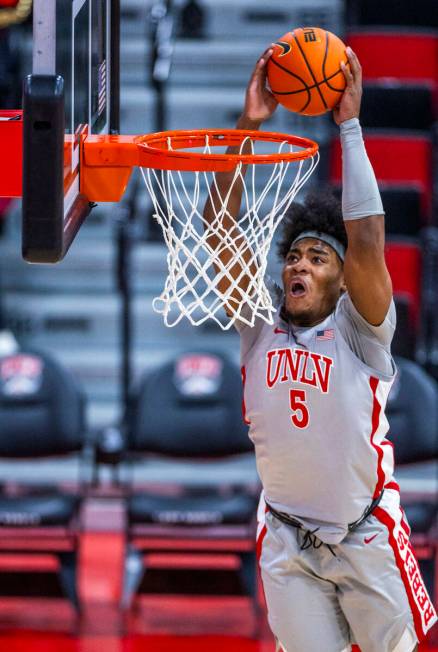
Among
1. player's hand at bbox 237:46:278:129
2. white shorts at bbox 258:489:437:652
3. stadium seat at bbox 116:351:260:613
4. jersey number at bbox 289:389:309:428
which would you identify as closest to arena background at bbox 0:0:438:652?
stadium seat at bbox 116:351:260:613

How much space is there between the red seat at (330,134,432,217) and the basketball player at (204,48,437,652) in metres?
4.27

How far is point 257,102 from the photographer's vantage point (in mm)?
4098

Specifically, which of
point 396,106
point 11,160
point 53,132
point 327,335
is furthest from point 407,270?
point 53,132

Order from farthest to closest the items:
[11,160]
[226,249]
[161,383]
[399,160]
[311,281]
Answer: [399,160] → [161,383] → [226,249] → [311,281] → [11,160]

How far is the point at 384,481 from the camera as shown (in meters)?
4.08

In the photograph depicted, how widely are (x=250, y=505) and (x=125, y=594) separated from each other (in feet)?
2.43

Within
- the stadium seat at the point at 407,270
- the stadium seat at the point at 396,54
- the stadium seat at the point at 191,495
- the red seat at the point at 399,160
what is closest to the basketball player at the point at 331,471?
the stadium seat at the point at 191,495

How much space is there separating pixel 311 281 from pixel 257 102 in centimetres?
61

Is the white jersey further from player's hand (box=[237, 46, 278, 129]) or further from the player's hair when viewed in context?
player's hand (box=[237, 46, 278, 129])

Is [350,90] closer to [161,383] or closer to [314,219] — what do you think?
[314,219]

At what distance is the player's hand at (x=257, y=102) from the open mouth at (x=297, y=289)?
54 centimetres

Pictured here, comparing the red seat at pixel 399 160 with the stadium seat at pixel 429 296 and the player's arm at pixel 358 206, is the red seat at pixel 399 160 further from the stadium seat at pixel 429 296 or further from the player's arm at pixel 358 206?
the player's arm at pixel 358 206

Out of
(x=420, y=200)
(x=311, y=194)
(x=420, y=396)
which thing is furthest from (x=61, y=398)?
(x=420, y=200)

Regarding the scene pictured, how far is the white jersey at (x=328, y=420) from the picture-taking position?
157 inches
